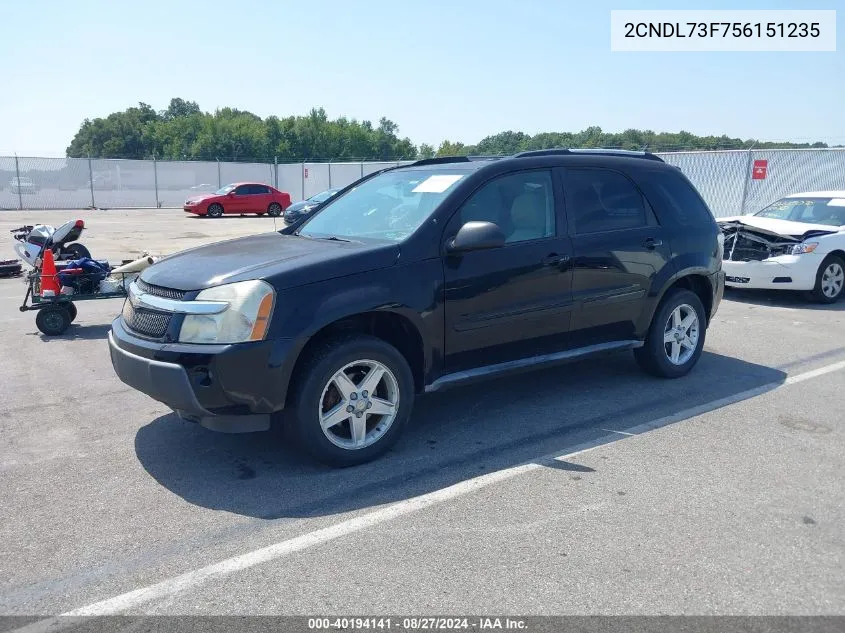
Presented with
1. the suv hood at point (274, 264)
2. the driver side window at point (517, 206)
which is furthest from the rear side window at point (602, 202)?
the suv hood at point (274, 264)

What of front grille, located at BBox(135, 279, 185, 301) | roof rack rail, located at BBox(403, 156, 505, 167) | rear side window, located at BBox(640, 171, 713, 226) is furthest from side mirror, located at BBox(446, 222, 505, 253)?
rear side window, located at BBox(640, 171, 713, 226)

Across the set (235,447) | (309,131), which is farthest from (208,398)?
(309,131)

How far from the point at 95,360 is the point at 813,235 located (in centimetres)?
929

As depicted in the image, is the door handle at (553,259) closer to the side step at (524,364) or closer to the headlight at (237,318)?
the side step at (524,364)

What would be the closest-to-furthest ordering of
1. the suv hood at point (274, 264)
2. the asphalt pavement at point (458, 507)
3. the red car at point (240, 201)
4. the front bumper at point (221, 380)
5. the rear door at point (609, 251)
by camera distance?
the asphalt pavement at point (458, 507) → the front bumper at point (221, 380) → the suv hood at point (274, 264) → the rear door at point (609, 251) → the red car at point (240, 201)

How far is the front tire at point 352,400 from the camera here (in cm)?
413

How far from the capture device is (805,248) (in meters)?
10.1

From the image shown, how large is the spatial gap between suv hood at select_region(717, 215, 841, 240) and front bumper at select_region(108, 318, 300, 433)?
864 cm

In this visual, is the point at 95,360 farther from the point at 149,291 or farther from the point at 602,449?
the point at 602,449

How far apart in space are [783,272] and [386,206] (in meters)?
7.10

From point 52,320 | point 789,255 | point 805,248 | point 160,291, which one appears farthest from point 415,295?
point 805,248

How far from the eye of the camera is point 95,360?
6.93 metres

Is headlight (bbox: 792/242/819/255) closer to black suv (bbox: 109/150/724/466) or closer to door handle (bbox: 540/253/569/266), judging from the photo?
black suv (bbox: 109/150/724/466)

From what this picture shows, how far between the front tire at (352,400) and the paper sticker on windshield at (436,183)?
49.0 inches
